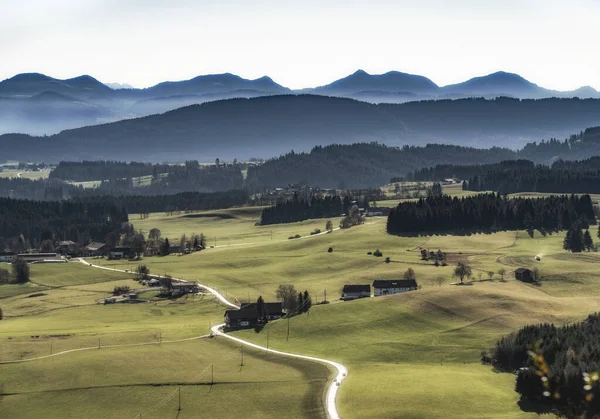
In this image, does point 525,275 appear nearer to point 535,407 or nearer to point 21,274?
point 535,407

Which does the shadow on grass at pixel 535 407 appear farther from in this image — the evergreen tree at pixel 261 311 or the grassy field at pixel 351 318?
the evergreen tree at pixel 261 311

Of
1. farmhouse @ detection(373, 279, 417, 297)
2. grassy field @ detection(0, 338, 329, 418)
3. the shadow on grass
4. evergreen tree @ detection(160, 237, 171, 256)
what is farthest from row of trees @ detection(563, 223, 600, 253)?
the shadow on grass

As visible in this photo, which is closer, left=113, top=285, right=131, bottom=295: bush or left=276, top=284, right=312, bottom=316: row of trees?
left=276, top=284, right=312, bottom=316: row of trees

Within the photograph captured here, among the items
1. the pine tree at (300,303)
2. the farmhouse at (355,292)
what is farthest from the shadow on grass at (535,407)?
the farmhouse at (355,292)

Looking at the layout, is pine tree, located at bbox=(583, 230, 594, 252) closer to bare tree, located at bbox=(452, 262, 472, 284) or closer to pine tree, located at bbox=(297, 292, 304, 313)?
bare tree, located at bbox=(452, 262, 472, 284)

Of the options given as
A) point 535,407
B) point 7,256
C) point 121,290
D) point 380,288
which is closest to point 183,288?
point 121,290

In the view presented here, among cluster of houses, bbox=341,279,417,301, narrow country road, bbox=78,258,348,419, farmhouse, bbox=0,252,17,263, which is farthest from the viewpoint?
farmhouse, bbox=0,252,17,263

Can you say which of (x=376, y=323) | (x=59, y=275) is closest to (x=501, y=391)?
(x=376, y=323)
